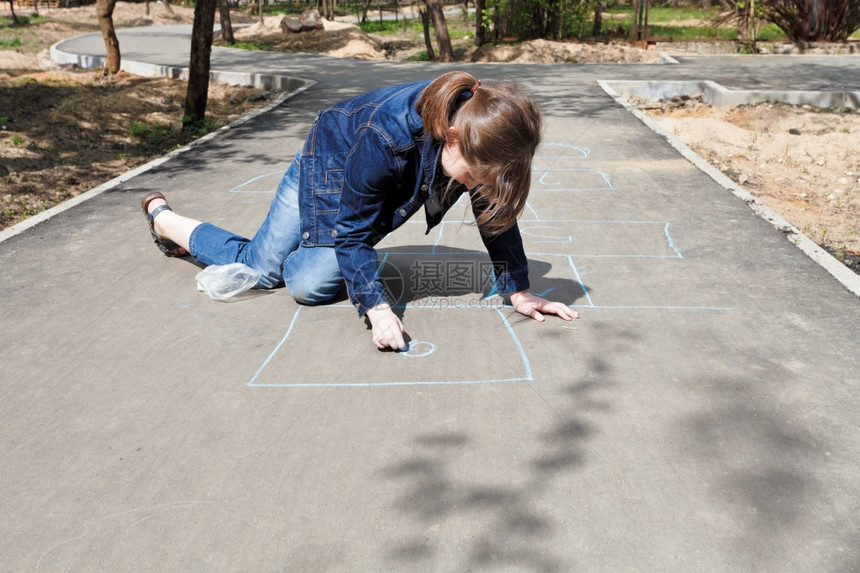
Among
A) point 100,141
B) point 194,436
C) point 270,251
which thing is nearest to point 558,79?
point 100,141

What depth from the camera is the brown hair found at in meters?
2.52

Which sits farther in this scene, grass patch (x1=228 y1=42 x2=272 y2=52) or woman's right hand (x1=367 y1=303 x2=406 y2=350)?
grass patch (x1=228 y1=42 x2=272 y2=52)

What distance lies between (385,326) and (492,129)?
2.97ft

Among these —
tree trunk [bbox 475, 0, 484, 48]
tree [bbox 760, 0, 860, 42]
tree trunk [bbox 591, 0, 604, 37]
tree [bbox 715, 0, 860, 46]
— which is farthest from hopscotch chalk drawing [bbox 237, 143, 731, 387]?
tree trunk [bbox 591, 0, 604, 37]

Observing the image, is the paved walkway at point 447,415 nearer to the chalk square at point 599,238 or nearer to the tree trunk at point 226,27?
the chalk square at point 599,238

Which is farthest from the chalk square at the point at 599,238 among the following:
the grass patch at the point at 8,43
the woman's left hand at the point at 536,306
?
the grass patch at the point at 8,43

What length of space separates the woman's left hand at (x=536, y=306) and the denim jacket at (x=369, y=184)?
94 millimetres

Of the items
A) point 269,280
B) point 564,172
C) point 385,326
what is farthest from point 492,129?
point 564,172

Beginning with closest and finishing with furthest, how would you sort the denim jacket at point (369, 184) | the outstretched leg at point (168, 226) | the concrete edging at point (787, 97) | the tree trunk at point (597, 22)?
the denim jacket at point (369, 184) < the outstretched leg at point (168, 226) < the concrete edging at point (787, 97) < the tree trunk at point (597, 22)

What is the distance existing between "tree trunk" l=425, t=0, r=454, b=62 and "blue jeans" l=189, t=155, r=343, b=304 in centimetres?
1333

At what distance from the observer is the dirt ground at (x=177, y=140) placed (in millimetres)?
5688

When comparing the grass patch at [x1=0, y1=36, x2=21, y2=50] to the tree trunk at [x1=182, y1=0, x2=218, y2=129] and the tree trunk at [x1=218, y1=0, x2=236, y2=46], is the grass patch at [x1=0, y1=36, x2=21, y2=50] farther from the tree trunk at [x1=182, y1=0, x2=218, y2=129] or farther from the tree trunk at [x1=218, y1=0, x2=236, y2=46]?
the tree trunk at [x1=182, y1=0, x2=218, y2=129]

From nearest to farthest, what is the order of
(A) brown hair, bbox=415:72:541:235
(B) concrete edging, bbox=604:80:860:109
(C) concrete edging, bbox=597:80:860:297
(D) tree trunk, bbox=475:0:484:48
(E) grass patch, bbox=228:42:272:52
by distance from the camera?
(A) brown hair, bbox=415:72:541:235
(C) concrete edging, bbox=597:80:860:297
(B) concrete edging, bbox=604:80:860:109
(D) tree trunk, bbox=475:0:484:48
(E) grass patch, bbox=228:42:272:52

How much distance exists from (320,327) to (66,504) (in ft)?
4.44
